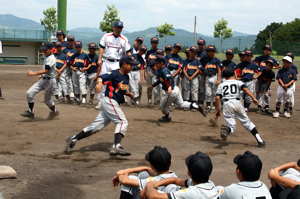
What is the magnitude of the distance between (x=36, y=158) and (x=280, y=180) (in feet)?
13.9

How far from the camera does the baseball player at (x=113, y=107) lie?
6.55m

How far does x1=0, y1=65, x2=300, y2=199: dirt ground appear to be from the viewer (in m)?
5.01

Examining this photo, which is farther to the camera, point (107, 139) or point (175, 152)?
point (107, 139)

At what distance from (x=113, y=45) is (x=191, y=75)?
2.97 m

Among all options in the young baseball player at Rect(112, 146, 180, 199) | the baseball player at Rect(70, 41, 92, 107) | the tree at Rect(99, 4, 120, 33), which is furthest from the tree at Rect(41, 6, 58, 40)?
the young baseball player at Rect(112, 146, 180, 199)

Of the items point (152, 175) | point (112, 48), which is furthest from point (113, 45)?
point (152, 175)

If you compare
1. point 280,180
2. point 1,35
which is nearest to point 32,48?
point 1,35

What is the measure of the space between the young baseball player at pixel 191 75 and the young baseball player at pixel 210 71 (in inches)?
10.8

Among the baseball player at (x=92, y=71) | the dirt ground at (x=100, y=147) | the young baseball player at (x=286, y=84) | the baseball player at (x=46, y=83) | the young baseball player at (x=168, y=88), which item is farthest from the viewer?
the baseball player at (x=92, y=71)

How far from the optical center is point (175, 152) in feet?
22.6

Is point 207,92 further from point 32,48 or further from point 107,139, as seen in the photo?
point 32,48

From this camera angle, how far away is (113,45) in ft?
34.6

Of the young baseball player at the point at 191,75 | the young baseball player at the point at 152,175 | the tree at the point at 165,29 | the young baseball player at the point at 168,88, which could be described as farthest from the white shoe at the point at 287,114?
the tree at the point at 165,29

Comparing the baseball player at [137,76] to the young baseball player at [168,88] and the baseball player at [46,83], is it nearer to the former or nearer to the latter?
the young baseball player at [168,88]
